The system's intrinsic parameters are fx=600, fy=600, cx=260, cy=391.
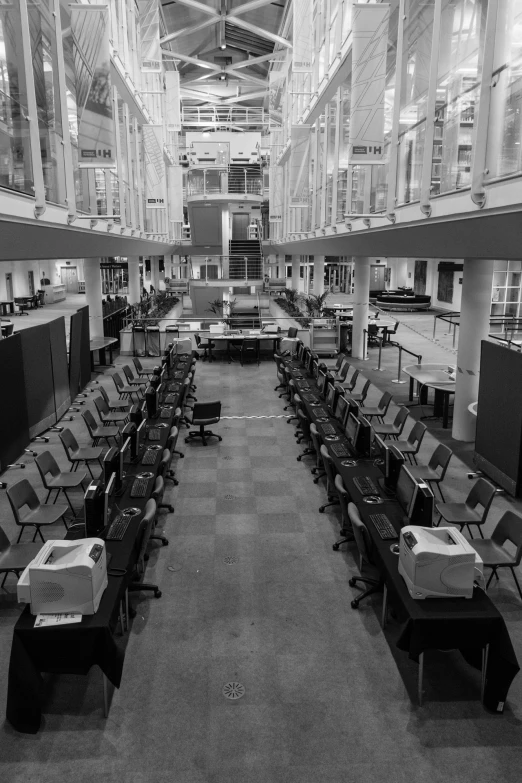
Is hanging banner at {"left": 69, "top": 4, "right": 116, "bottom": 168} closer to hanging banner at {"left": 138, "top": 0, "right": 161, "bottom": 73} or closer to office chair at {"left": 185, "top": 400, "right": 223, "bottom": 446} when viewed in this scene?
office chair at {"left": 185, "top": 400, "right": 223, "bottom": 446}

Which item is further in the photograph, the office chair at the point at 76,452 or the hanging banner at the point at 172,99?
the hanging banner at the point at 172,99

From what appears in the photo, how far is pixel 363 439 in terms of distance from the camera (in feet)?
27.3

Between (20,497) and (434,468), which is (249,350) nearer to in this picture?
(434,468)

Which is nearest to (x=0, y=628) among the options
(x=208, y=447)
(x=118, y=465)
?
(x=118, y=465)

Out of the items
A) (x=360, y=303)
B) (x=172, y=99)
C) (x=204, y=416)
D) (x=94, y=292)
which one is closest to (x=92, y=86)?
(x=204, y=416)

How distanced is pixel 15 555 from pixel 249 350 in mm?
14216

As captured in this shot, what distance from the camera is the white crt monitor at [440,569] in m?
5.02

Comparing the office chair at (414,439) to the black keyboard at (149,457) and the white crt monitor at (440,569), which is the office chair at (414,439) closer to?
the black keyboard at (149,457)

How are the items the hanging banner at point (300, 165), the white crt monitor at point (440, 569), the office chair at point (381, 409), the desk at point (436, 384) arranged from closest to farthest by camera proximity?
1. the white crt monitor at point (440, 569)
2. the office chair at point (381, 409)
3. the desk at point (436, 384)
4. the hanging banner at point (300, 165)

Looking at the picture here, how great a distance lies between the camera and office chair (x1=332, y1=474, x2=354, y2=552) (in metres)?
7.28

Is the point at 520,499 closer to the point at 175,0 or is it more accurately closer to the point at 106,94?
the point at 106,94

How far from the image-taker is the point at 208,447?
11688 millimetres


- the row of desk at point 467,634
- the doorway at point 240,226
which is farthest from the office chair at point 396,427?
the doorway at point 240,226

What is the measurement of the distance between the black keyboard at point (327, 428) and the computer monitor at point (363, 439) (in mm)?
1305
